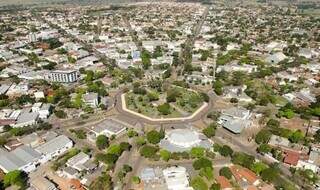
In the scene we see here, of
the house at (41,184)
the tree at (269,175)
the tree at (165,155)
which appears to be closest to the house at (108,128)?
the tree at (165,155)

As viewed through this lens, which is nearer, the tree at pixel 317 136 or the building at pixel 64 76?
the tree at pixel 317 136

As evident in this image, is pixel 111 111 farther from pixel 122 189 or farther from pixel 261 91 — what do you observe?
pixel 261 91

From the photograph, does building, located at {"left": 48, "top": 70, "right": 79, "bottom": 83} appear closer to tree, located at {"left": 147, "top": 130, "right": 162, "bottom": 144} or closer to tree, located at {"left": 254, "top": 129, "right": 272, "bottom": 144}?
tree, located at {"left": 147, "top": 130, "right": 162, "bottom": 144}

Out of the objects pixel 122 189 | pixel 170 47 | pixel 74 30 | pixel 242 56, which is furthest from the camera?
pixel 74 30

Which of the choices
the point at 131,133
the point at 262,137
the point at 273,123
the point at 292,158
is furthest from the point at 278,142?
the point at 131,133

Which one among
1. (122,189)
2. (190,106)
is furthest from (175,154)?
(190,106)

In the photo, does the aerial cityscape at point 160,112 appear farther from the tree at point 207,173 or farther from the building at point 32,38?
the building at point 32,38

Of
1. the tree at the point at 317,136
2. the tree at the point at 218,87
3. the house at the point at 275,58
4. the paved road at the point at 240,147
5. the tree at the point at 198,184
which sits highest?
the house at the point at 275,58

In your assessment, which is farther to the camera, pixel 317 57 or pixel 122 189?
pixel 317 57
